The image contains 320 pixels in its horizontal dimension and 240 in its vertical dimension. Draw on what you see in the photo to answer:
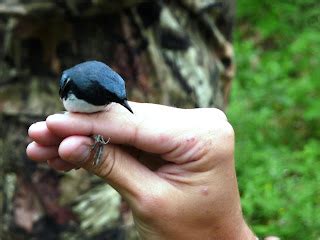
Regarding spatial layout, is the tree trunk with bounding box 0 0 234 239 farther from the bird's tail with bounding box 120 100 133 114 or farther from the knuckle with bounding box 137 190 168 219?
the bird's tail with bounding box 120 100 133 114

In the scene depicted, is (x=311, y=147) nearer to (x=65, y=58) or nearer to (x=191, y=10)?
(x=191, y=10)

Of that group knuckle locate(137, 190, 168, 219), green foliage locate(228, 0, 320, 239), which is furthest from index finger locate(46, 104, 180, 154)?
green foliage locate(228, 0, 320, 239)

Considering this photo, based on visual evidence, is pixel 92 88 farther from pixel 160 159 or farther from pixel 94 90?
pixel 160 159

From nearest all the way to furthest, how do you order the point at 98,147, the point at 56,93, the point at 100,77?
the point at 100,77, the point at 98,147, the point at 56,93

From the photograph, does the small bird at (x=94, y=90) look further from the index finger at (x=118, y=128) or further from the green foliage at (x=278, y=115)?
the green foliage at (x=278, y=115)

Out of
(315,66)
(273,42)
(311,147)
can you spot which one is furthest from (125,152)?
(273,42)

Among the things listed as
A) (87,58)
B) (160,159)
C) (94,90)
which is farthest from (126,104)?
(87,58)
